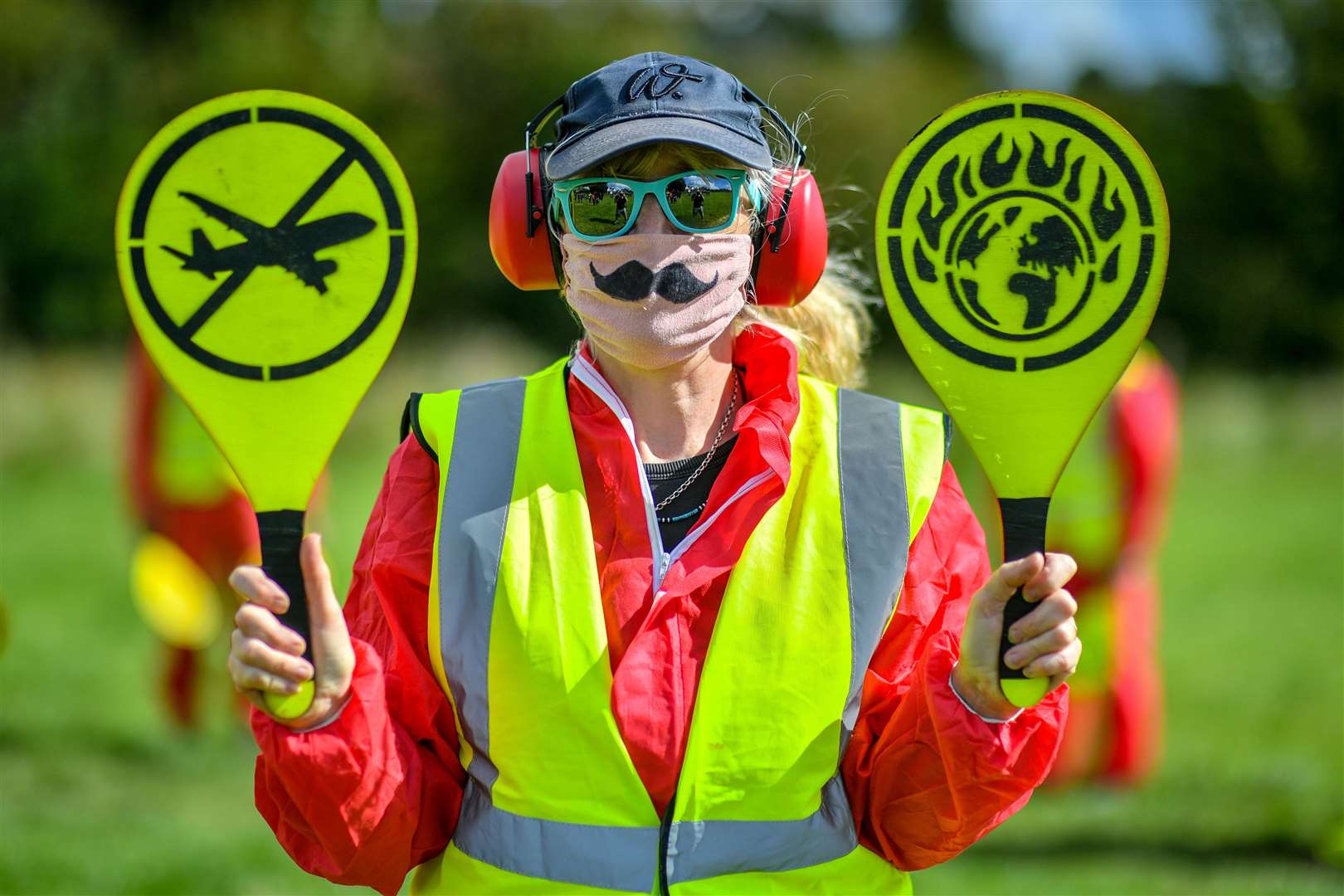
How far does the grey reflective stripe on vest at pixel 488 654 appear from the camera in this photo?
2156mm

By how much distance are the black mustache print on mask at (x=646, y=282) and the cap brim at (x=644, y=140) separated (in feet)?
0.56

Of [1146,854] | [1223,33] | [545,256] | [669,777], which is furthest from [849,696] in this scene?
[1223,33]

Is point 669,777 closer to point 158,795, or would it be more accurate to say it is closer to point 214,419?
point 214,419

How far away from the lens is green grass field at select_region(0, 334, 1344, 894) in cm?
528

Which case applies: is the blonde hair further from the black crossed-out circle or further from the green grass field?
the green grass field

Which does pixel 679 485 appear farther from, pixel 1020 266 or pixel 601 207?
pixel 1020 266

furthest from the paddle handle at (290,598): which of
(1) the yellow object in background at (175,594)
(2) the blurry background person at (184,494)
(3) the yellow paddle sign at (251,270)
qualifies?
(2) the blurry background person at (184,494)

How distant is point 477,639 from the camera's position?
2.20 meters

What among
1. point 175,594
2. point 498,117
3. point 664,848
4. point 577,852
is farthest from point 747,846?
point 498,117

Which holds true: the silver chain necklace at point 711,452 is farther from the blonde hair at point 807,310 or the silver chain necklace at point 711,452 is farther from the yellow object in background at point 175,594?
the yellow object in background at point 175,594

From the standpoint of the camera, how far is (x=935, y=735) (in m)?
2.19

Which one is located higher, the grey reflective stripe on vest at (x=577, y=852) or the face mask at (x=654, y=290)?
the face mask at (x=654, y=290)

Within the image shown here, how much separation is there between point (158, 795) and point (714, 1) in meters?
34.3

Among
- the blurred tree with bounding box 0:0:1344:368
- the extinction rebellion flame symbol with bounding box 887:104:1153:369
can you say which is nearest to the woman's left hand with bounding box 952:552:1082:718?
the extinction rebellion flame symbol with bounding box 887:104:1153:369
